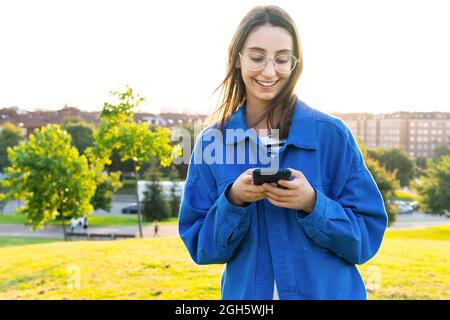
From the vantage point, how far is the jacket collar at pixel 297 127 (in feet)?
3.63

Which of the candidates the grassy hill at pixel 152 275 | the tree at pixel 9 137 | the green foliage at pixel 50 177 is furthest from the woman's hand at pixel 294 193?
the tree at pixel 9 137

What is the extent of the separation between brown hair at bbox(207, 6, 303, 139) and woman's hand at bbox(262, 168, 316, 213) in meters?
0.19

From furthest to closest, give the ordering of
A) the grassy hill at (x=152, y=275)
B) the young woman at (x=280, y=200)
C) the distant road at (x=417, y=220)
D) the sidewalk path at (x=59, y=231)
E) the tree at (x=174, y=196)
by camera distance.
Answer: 1. the distant road at (x=417, y=220)
2. the tree at (x=174, y=196)
3. the sidewalk path at (x=59, y=231)
4. the grassy hill at (x=152, y=275)
5. the young woman at (x=280, y=200)

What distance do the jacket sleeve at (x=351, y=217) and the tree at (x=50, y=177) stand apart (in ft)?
37.7

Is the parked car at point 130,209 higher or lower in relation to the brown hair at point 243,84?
lower

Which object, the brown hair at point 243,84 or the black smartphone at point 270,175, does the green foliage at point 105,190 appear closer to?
the brown hair at point 243,84

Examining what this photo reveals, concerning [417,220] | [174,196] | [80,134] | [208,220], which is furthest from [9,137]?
[208,220]

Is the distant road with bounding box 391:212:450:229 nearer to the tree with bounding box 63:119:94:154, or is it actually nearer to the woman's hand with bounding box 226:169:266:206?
the tree with bounding box 63:119:94:154

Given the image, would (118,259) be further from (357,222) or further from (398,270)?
(357,222)

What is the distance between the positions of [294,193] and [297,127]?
19cm

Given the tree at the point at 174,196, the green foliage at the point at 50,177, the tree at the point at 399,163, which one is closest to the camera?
the green foliage at the point at 50,177
